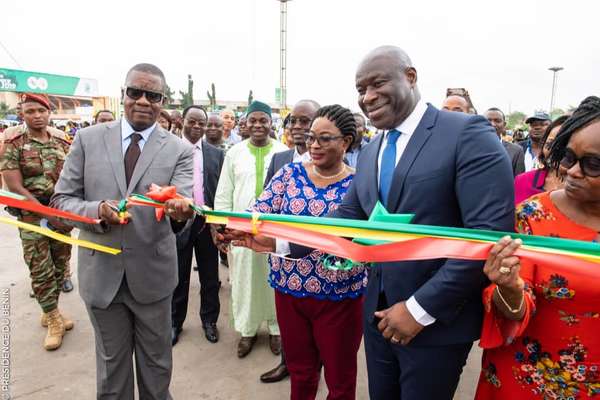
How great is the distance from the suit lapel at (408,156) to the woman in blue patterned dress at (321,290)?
789 mm

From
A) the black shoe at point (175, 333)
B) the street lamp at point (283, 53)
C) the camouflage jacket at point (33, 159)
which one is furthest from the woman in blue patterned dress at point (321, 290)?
the street lamp at point (283, 53)

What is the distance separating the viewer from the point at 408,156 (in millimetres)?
1575

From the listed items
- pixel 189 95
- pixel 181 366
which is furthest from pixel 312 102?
pixel 189 95

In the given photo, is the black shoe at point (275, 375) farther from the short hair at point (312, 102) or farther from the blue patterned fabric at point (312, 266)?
the short hair at point (312, 102)

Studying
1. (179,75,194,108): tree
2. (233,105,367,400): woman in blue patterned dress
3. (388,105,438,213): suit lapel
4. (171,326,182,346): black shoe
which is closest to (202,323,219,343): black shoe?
(171,326,182,346): black shoe

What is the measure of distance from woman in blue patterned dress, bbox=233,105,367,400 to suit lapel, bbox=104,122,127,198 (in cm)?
97

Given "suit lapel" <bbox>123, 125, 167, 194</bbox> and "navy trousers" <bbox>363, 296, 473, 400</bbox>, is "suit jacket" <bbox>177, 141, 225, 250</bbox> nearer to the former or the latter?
"suit lapel" <bbox>123, 125, 167, 194</bbox>

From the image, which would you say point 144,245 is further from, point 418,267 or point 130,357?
point 418,267

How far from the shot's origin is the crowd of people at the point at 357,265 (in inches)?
55.6

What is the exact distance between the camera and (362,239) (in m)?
1.43

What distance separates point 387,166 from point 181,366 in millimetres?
2766

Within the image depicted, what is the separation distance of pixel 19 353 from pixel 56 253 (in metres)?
1.05

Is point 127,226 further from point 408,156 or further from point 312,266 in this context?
point 408,156

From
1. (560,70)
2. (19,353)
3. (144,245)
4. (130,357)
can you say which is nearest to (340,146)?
(144,245)
